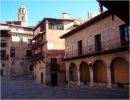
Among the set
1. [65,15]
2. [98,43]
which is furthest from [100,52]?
[65,15]

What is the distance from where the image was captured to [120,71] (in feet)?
65.7

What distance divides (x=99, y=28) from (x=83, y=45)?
3.55m

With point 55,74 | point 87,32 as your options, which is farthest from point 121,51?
point 55,74

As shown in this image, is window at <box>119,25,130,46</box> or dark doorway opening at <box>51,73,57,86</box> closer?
window at <box>119,25,130,46</box>

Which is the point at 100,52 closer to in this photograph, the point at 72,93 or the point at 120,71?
the point at 120,71

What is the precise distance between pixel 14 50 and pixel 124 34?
29.1 metres

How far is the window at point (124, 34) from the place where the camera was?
1797 centimetres

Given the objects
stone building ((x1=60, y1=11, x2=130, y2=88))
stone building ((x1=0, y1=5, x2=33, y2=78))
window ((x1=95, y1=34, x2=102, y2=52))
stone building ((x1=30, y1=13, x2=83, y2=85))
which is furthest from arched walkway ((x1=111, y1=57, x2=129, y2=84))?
stone building ((x1=0, y1=5, x2=33, y2=78))

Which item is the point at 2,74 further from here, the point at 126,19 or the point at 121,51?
the point at 126,19

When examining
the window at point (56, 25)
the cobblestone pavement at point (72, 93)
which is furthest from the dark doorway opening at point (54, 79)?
the cobblestone pavement at point (72, 93)

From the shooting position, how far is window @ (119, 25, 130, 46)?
17967 millimetres

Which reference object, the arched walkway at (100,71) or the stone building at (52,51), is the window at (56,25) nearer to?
the stone building at (52,51)

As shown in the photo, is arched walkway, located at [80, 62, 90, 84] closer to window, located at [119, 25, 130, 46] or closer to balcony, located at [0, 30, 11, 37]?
window, located at [119, 25, 130, 46]

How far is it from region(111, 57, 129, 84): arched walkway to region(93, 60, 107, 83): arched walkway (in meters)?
1.90
